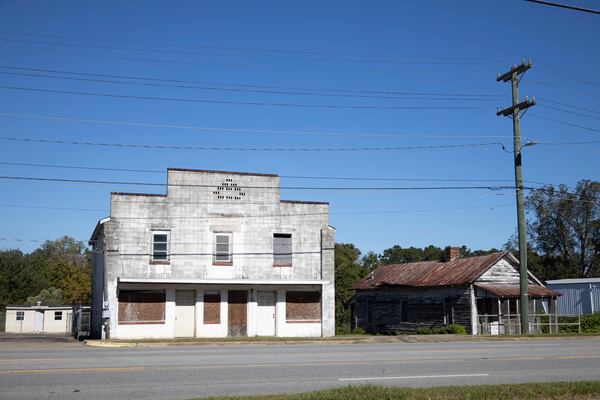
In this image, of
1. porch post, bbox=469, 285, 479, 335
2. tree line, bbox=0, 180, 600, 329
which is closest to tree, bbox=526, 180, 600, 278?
tree line, bbox=0, 180, 600, 329

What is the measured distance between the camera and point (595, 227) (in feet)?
246

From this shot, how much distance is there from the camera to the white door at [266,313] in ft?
111

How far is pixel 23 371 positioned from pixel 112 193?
19.1m

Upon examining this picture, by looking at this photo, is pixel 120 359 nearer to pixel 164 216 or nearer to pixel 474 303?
pixel 164 216

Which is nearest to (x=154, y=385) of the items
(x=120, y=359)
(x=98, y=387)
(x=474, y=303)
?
(x=98, y=387)

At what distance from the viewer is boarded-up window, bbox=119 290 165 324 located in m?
31.9

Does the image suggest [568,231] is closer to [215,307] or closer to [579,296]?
[579,296]

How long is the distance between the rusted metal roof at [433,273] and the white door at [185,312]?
50.8ft

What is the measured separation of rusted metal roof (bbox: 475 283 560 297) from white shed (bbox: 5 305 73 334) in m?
37.3

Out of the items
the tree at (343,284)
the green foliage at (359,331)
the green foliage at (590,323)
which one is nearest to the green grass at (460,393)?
the green foliage at (590,323)

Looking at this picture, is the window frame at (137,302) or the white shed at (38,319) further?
the white shed at (38,319)

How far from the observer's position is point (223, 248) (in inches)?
1335

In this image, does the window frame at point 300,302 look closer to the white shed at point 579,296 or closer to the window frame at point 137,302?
the window frame at point 137,302

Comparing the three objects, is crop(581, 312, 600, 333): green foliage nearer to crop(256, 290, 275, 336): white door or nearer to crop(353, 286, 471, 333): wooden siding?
crop(353, 286, 471, 333): wooden siding
